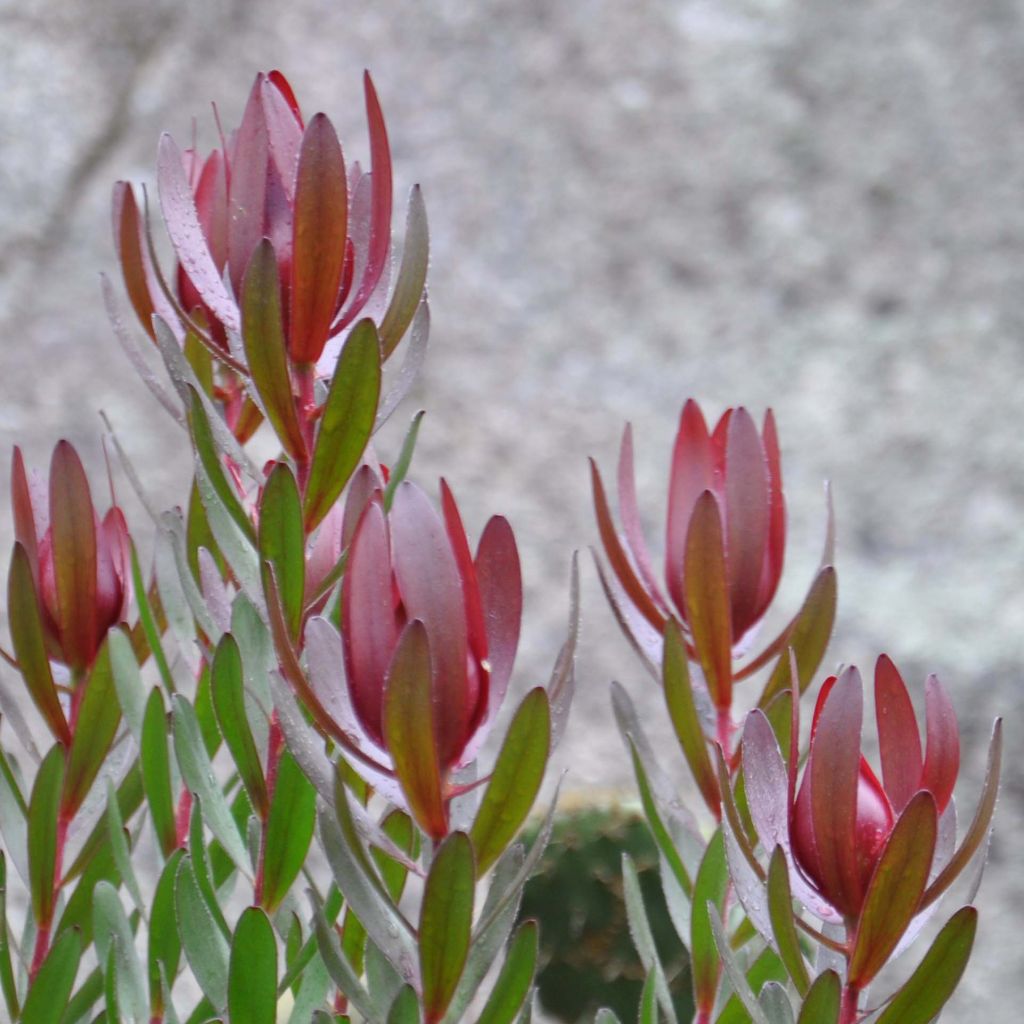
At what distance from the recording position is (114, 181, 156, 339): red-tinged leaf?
503mm

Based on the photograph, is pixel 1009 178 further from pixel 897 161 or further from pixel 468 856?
pixel 468 856

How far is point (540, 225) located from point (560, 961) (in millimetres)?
995

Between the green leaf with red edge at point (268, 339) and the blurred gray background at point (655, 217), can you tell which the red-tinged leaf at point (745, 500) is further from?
the blurred gray background at point (655, 217)

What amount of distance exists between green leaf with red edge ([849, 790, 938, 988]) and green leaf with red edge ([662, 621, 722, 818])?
0.11 metres

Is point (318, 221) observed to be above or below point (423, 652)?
above

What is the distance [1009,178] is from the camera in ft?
5.67

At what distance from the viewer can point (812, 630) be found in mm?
462

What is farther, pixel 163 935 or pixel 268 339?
pixel 163 935

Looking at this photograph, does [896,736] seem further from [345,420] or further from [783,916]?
[345,420]

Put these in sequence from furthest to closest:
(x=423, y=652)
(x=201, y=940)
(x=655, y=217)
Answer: (x=655, y=217) → (x=201, y=940) → (x=423, y=652)

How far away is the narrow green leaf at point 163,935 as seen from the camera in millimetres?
454

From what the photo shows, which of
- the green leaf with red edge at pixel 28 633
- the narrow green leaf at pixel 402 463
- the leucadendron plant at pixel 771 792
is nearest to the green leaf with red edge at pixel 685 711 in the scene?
the leucadendron plant at pixel 771 792

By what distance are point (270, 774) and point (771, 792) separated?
0.54 ft

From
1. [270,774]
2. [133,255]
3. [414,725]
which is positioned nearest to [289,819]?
[270,774]
